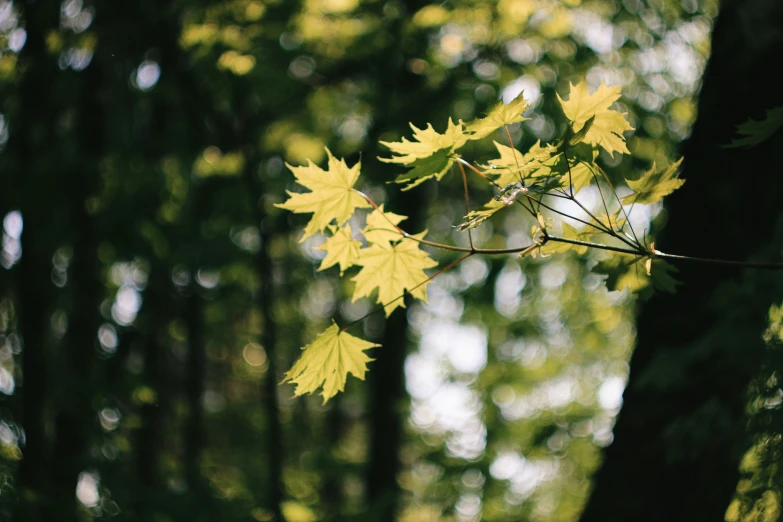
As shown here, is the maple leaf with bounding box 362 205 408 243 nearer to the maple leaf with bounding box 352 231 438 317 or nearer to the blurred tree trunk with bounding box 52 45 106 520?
the maple leaf with bounding box 352 231 438 317

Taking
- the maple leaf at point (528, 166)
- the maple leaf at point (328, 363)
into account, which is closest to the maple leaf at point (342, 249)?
the maple leaf at point (328, 363)

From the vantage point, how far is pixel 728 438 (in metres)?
2.14

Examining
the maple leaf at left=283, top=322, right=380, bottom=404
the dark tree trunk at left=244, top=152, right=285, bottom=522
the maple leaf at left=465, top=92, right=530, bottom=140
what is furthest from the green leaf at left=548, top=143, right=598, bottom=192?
the dark tree trunk at left=244, top=152, right=285, bottom=522

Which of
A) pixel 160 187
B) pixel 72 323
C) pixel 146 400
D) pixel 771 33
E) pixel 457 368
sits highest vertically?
pixel 771 33

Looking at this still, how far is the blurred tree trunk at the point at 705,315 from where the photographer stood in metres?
2.28

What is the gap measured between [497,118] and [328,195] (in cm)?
52

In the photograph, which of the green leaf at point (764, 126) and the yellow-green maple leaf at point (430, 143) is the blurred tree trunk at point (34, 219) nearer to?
the yellow-green maple leaf at point (430, 143)

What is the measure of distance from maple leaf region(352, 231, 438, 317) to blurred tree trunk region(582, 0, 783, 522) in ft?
3.89

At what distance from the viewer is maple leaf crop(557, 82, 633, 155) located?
1462 millimetres

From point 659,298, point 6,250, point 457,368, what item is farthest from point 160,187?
point 457,368

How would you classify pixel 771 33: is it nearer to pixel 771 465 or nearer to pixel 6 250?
pixel 771 465

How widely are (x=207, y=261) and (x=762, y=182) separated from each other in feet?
13.9

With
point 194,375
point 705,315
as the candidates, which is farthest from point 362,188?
point 194,375

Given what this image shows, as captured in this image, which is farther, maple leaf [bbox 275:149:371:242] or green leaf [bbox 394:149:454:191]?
maple leaf [bbox 275:149:371:242]
